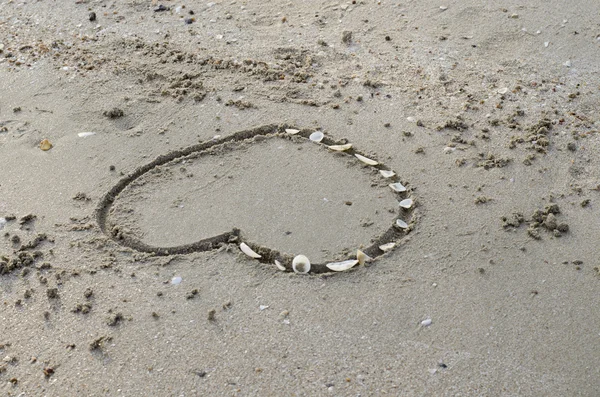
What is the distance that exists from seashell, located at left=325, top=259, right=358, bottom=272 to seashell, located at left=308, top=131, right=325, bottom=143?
0.91 m

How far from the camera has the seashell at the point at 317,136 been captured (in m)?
3.67

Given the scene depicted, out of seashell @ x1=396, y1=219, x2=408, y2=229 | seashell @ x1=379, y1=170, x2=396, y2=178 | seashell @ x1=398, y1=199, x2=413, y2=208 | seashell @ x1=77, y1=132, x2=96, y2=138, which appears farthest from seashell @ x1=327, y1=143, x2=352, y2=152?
seashell @ x1=77, y1=132, x2=96, y2=138

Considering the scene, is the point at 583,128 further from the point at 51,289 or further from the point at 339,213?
the point at 51,289

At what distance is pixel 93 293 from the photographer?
287 centimetres

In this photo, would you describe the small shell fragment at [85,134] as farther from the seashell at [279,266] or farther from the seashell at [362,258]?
the seashell at [362,258]

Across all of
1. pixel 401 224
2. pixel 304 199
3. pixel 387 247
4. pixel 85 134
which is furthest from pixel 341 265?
pixel 85 134

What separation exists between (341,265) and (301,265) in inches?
6.7

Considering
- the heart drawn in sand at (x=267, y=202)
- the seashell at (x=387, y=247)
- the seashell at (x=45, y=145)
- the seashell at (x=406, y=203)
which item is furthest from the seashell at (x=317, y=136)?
the seashell at (x=45, y=145)

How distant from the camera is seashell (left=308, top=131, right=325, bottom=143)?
367 cm

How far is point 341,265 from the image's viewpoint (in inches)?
116

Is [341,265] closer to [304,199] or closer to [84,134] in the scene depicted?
[304,199]

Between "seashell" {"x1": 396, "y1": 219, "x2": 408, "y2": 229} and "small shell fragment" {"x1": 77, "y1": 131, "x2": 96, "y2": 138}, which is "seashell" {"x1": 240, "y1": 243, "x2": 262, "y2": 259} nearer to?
"seashell" {"x1": 396, "y1": 219, "x2": 408, "y2": 229}

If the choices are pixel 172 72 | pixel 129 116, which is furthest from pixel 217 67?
pixel 129 116

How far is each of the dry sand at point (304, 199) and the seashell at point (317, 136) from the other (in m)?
0.04
